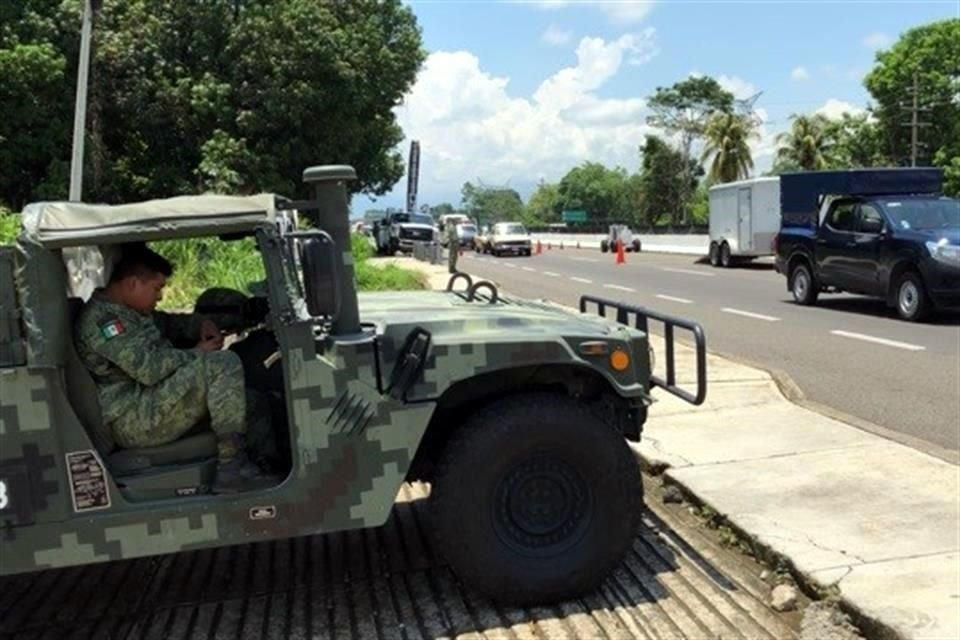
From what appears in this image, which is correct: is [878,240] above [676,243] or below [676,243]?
above

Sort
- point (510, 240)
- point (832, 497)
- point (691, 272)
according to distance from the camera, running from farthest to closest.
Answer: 1. point (510, 240)
2. point (691, 272)
3. point (832, 497)

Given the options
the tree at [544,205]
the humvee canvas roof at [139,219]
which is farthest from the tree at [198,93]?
the tree at [544,205]

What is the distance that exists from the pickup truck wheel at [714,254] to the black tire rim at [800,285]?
13437 mm

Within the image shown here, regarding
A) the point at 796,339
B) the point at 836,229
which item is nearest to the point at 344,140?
the point at 836,229

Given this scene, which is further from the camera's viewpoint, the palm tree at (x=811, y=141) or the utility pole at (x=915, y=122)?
the palm tree at (x=811, y=141)

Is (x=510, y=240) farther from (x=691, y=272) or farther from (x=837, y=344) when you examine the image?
(x=837, y=344)

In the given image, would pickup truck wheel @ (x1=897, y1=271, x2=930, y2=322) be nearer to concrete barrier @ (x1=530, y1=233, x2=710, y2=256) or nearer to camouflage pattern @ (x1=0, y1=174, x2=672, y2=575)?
camouflage pattern @ (x1=0, y1=174, x2=672, y2=575)

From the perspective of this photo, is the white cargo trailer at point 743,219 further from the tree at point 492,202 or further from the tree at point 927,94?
the tree at point 492,202

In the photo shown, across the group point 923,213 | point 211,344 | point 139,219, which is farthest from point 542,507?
point 923,213

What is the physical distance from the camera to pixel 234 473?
3420mm

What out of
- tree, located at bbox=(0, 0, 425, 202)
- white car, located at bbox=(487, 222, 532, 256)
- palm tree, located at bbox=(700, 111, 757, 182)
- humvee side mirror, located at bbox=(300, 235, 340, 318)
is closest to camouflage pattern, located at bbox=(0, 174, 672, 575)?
humvee side mirror, located at bbox=(300, 235, 340, 318)

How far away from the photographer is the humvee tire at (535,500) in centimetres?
357

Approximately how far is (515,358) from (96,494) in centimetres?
164

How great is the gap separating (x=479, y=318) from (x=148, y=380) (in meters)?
1.32
